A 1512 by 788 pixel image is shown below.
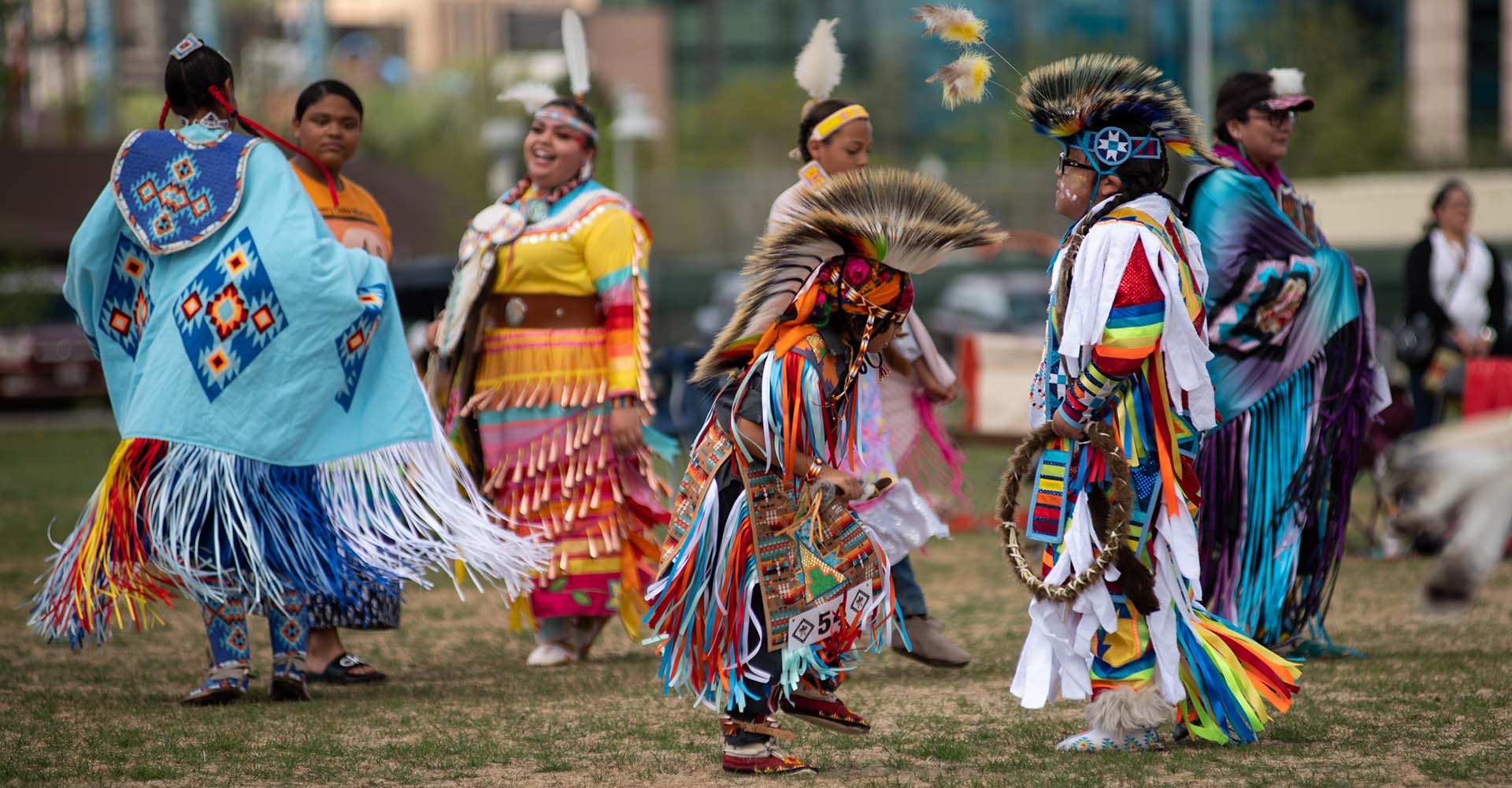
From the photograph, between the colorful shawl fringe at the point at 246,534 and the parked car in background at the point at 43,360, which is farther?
the parked car in background at the point at 43,360

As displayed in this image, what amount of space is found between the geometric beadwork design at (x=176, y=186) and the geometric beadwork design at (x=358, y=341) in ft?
1.61

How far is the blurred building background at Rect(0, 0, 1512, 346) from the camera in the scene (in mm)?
24594

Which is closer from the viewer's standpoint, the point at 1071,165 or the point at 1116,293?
the point at 1116,293

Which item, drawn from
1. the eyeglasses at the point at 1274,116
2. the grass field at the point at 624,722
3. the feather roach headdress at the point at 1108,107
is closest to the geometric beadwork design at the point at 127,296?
the grass field at the point at 624,722

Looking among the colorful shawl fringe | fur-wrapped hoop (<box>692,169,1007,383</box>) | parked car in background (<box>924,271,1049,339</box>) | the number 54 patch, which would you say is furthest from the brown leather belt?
parked car in background (<box>924,271,1049,339</box>)

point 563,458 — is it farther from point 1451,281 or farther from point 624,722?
point 1451,281

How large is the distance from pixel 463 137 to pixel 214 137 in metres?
37.8

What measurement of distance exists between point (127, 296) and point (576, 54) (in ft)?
6.79

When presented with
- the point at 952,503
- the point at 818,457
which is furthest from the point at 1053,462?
the point at 952,503

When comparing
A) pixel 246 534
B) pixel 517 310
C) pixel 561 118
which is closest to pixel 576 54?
pixel 561 118

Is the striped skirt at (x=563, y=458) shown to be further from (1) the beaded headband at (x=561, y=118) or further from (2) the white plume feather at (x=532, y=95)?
(2) the white plume feather at (x=532, y=95)

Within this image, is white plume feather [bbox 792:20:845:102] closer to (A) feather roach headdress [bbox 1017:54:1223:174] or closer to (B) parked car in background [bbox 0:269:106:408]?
(A) feather roach headdress [bbox 1017:54:1223:174]

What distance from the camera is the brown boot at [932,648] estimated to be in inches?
239

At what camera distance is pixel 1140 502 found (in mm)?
4684
